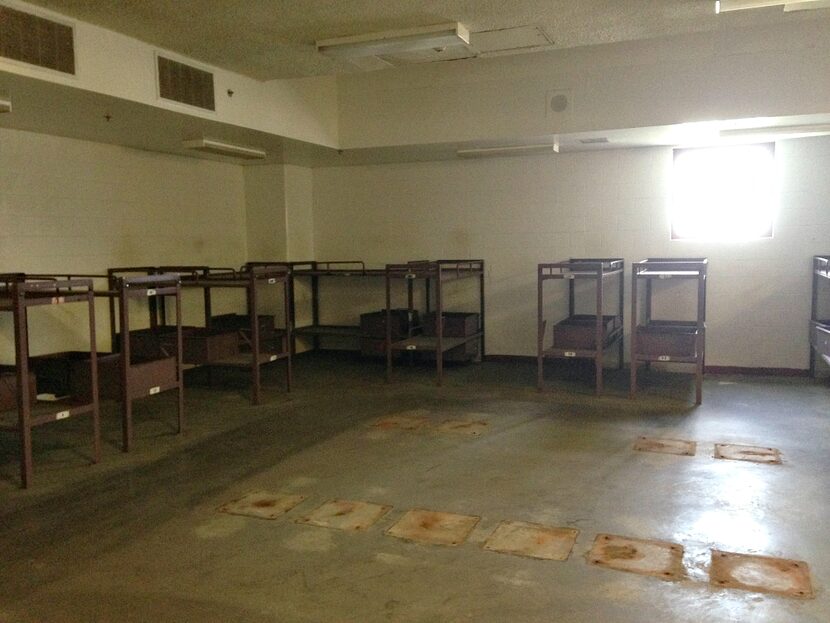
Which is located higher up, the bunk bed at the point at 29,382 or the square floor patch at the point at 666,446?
the bunk bed at the point at 29,382

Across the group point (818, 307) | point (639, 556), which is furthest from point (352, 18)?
point (818, 307)

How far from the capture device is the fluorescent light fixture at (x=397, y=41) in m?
4.73

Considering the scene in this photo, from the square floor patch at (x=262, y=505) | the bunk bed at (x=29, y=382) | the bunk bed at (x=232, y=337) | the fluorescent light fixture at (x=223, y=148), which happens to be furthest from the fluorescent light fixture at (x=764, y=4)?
the fluorescent light fixture at (x=223, y=148)

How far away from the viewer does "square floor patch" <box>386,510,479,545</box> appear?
136 inches

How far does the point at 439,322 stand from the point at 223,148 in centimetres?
280

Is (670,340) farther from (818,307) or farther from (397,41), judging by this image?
(397,41)

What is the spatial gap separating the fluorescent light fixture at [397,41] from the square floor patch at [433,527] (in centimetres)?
314

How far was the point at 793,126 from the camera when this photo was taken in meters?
6.68

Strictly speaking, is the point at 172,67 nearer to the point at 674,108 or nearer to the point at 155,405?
the point at 155,405

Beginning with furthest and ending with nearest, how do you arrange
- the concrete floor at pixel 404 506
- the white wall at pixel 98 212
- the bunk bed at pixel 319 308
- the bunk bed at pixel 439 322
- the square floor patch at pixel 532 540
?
1. the bunk bed at pixel 319 308
2. the bunk bed at pixel 439 322
3. the white wall at pixel 98 212
4. the square floor patch at pixel 532 540
5. the concrete floor at pixel 404 506

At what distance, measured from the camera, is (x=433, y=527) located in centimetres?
359

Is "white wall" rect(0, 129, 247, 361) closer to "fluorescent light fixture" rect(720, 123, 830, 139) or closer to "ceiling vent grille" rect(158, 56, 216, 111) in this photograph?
"ceiling vent grille" rect(158, 56, 216, 111)

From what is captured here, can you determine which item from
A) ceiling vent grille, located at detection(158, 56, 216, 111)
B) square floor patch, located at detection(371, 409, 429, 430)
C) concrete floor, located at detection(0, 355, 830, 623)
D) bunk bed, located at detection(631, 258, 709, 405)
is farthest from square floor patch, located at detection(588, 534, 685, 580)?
ceiling vent grille, located at detection(158, 56, 216, 111)

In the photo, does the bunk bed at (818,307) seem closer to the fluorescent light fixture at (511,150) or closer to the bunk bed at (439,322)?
the fluorescent light fixture at (511,150)
